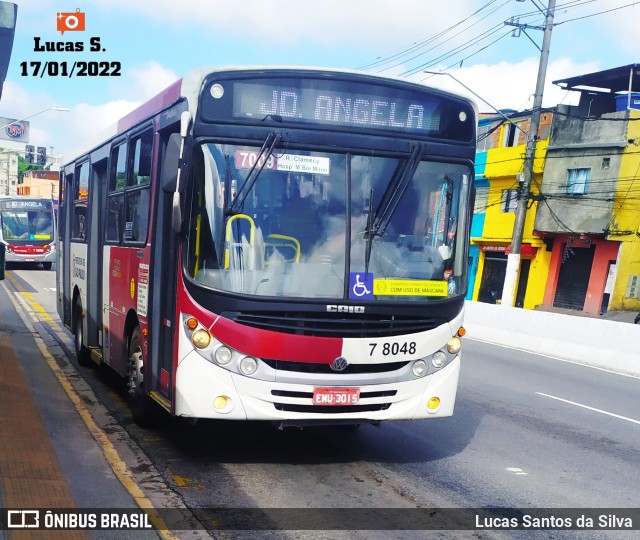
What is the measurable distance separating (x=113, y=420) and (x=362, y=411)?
123 inches

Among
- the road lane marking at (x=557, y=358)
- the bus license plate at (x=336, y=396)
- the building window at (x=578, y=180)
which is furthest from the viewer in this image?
the building window at (x=578, y=180)

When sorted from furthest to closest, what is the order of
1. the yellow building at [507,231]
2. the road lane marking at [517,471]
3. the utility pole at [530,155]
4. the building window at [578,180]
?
the yellow building at [507,231] < the building window at [578,180] < the utility pole at [530,155] < the road lane marking at [517,471]

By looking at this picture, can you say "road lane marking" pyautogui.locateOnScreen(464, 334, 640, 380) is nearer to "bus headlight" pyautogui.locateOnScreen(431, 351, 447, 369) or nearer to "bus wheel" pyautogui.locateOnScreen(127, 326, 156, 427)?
"bus headlight" pyautogui.locateOnScreen(431, 351, 447, 369)

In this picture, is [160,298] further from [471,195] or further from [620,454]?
[620,454]

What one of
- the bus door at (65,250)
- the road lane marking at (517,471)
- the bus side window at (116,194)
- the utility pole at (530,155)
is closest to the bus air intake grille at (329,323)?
the road lane marking at (517,471)

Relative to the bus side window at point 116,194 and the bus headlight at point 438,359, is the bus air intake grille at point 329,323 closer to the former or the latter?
the bus headlight at point 438,359

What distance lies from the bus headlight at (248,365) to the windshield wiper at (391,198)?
A: 1.16 meters

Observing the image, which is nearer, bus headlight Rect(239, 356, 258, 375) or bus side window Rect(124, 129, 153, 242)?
bus headlight Rect(239, 356, 258, 375)

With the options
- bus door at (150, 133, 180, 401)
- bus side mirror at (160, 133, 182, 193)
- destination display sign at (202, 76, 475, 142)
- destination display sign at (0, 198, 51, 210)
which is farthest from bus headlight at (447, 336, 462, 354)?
destination display sign at (0, 198, 51, 210)

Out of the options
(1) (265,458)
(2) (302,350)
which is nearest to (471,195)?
(2) (302,350)

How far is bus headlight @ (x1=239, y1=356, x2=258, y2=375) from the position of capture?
5.79 metres

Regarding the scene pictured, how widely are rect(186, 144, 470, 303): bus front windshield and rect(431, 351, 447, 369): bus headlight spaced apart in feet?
1.69

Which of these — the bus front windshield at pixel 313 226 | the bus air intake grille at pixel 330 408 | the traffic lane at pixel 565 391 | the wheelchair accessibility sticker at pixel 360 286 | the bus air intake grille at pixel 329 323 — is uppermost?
the bus front windshield at pixel 313 226

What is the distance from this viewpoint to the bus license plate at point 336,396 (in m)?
5.91
